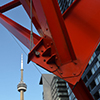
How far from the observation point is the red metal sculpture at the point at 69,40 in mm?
3898

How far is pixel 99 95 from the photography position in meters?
38.9

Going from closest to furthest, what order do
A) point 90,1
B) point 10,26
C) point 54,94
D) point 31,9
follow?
1. point 90,1
2. point 31,9
3. point 10,26
4. point 54,94

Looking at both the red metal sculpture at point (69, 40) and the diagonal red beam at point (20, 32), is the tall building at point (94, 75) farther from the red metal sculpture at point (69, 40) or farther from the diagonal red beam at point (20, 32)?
the red metal sculpture at point (69, 40)

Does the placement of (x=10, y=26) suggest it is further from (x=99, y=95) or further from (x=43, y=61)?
(x=99, y=95)

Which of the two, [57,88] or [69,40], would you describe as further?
[57,88]

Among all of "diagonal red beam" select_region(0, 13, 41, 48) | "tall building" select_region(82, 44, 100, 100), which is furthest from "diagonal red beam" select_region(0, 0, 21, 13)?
"tall building" select_region(82, 44, 100, 100)

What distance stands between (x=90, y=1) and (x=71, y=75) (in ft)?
6.22

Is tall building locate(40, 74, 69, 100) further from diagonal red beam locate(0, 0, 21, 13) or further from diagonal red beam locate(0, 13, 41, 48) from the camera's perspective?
diagonal red beam locate(0, 13, 41, 48)

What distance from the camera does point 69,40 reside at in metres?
3.96

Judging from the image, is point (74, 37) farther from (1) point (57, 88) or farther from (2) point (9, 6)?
(1) point (57, 88)

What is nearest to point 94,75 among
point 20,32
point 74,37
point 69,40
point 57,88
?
point 57,88

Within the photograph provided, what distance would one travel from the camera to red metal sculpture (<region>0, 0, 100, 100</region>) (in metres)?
3.90

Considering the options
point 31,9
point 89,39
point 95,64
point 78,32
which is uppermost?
point 95,64

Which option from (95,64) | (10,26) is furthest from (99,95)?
(10,26)
